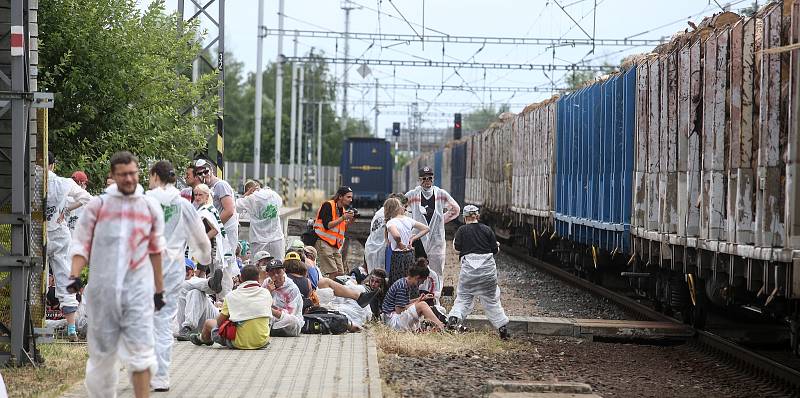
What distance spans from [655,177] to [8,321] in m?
7.79

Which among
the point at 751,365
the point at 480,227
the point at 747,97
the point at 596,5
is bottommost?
Answer: the point at 751,365

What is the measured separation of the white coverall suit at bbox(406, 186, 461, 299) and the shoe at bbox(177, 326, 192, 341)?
4.13 metres

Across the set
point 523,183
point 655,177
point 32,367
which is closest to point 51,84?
point 32,367

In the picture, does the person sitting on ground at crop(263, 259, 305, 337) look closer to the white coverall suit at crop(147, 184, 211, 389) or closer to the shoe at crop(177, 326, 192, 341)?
the shoe at crop(177, 326, 192, 341)

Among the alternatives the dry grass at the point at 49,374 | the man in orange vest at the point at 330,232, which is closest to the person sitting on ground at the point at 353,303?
the man in orange vest at the point at 330,232

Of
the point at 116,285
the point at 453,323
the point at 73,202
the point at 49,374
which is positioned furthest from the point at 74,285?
the point at 453,323

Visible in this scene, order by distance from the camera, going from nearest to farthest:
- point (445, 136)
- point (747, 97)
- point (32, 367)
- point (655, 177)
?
point (32, 367), point (747, 97), point (655, 177), point (445, 136)

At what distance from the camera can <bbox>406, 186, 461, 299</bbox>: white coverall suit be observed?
15953 millimetres

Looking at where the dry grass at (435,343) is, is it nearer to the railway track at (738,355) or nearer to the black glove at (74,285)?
the railway track at (738,355)

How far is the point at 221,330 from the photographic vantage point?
38.2 ft

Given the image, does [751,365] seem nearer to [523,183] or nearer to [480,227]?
[480,227]

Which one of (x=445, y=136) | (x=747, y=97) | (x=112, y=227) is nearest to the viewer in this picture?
(x=112, y=227)

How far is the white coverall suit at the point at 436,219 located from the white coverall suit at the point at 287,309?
3318 millimetres

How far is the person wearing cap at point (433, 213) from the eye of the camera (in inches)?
628
